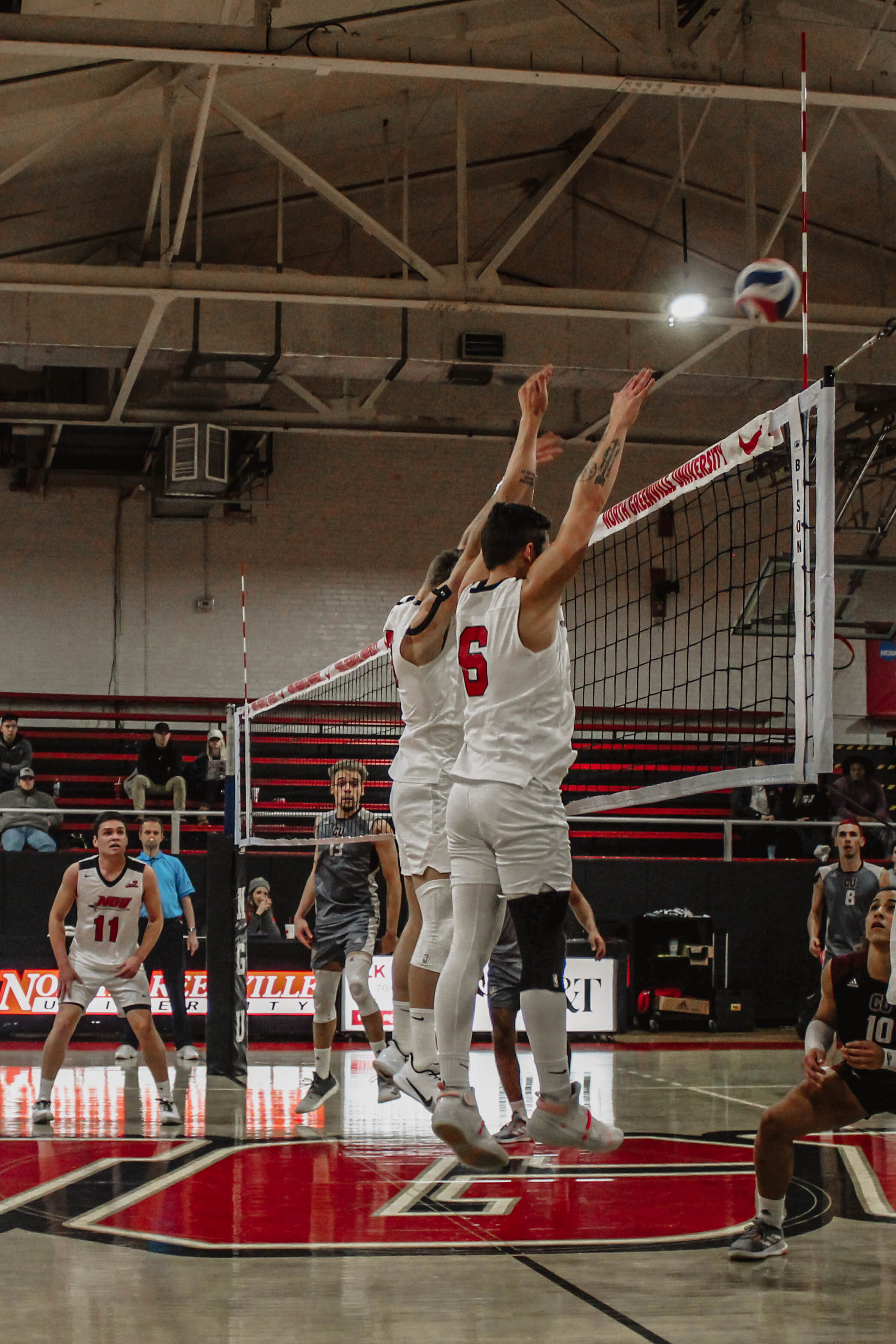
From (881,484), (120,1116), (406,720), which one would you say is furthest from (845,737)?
(406,720)

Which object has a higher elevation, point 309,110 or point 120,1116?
point 309,110

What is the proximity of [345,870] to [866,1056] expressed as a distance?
5.12 metres

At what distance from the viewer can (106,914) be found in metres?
9.39

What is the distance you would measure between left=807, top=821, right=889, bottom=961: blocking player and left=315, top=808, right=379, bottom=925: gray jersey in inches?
182

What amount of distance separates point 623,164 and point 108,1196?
52.9ft

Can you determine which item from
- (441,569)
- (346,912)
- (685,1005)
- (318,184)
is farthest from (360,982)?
(318,184)

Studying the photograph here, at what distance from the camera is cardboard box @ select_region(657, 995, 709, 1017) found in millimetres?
16188

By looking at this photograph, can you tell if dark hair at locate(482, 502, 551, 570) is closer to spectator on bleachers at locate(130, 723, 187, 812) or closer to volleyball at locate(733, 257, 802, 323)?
volleyball at locate(733, 257, 802, 323)

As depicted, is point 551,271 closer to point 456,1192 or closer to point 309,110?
point 309,110

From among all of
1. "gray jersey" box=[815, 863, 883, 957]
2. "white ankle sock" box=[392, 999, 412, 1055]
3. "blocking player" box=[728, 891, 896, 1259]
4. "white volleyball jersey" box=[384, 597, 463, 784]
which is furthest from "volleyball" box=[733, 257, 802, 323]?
"gray jersey" box=[815, 863, 883, 957]

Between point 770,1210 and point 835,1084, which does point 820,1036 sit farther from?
point 770,1210

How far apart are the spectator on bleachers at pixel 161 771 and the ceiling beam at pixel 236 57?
29.7 feet

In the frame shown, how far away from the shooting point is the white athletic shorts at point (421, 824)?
21.1ft

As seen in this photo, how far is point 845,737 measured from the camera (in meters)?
23.2
